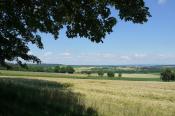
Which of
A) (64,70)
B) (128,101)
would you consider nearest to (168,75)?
(64,70)

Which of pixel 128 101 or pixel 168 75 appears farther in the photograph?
pixel 168 75

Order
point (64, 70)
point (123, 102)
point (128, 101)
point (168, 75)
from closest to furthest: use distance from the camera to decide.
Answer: point (123, 102) → point (128, 101) → point (168, 75) → point (64, 70)

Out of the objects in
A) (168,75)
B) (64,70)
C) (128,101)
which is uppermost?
(64,70)

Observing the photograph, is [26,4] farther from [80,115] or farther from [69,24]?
[80,115]

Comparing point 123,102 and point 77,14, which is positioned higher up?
point 77,14

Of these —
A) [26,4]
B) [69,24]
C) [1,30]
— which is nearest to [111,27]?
[69,24]

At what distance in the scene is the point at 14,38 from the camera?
1775cm

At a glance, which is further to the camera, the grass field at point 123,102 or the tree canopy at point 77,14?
the grass field at point 123,102

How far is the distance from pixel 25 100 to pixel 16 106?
1852 millimetres

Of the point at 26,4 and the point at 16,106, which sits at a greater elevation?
the point at 26,4

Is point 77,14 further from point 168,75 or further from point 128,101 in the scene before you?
point 168,75

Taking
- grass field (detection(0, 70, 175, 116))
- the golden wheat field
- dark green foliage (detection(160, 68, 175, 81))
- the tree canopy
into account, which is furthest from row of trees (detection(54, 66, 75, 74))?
the tree canopy

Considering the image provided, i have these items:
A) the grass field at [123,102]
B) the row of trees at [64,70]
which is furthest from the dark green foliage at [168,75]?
the grass field at [123,102]

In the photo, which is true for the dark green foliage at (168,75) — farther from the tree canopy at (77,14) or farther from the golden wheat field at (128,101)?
the tree canopy at (77,14)
